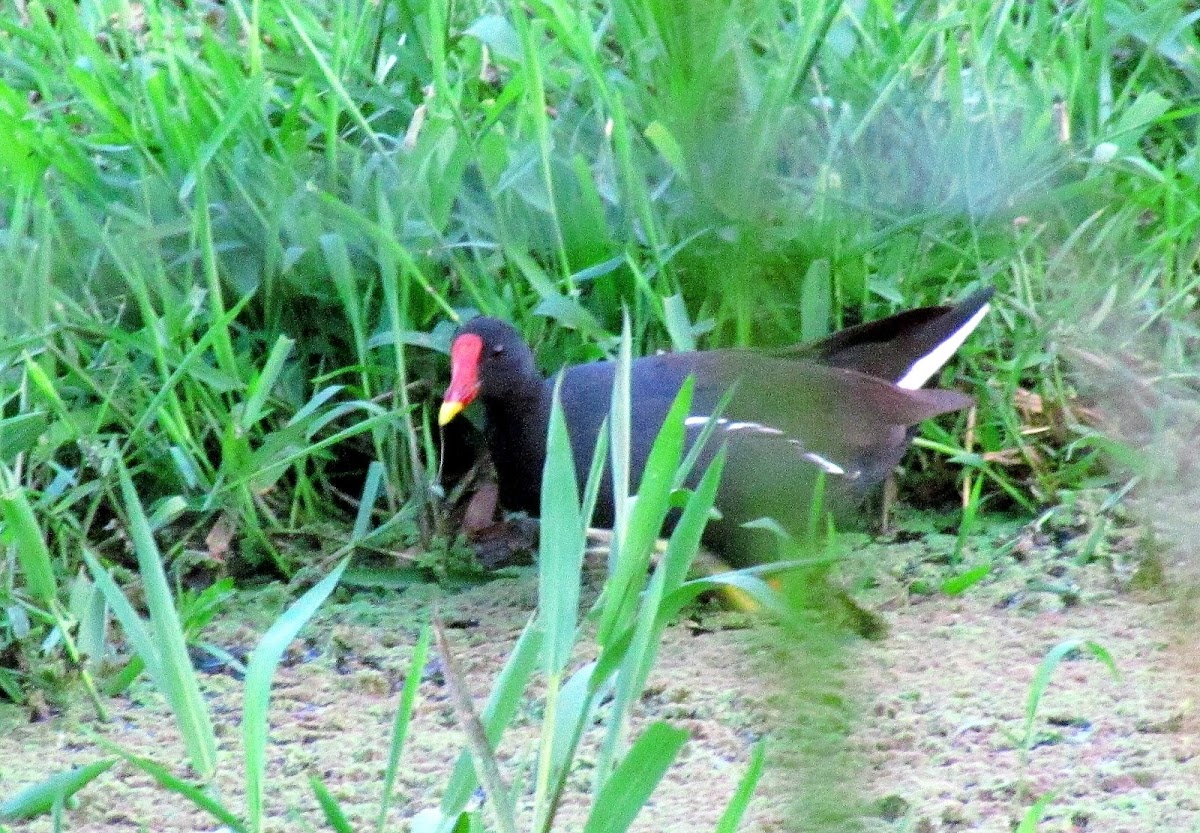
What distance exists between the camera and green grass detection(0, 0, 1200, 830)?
263 cm

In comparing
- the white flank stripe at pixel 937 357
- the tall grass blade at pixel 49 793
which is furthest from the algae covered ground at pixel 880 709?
the white flank stripe at pixel 937 357

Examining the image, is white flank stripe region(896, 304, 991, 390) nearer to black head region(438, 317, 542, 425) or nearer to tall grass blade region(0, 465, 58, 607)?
black head region(438, 317, 542, 425)

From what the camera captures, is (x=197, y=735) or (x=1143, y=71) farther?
(x=1143, y=71)

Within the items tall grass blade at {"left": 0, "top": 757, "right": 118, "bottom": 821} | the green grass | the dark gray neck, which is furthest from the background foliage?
tall grass blade at {"left": 0, "top": 757, "right": 118, "bottom": 821}

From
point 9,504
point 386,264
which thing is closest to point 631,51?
point 386,264

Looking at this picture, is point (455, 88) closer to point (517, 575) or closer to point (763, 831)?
point (517, 575)

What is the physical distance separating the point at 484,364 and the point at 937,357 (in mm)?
716

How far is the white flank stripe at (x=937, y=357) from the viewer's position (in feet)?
9.11

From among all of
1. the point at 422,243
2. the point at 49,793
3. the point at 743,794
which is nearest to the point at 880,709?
the point at 743,794

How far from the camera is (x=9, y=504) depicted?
1.97 m

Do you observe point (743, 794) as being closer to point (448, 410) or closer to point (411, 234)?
point (448, 410)

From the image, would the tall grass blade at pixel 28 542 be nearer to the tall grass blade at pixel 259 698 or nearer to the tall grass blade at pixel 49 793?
the tall grass blade at pixel 49 793

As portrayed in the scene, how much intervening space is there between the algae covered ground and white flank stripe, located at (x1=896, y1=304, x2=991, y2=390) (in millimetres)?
266

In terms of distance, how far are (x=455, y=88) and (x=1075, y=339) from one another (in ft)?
3.77
